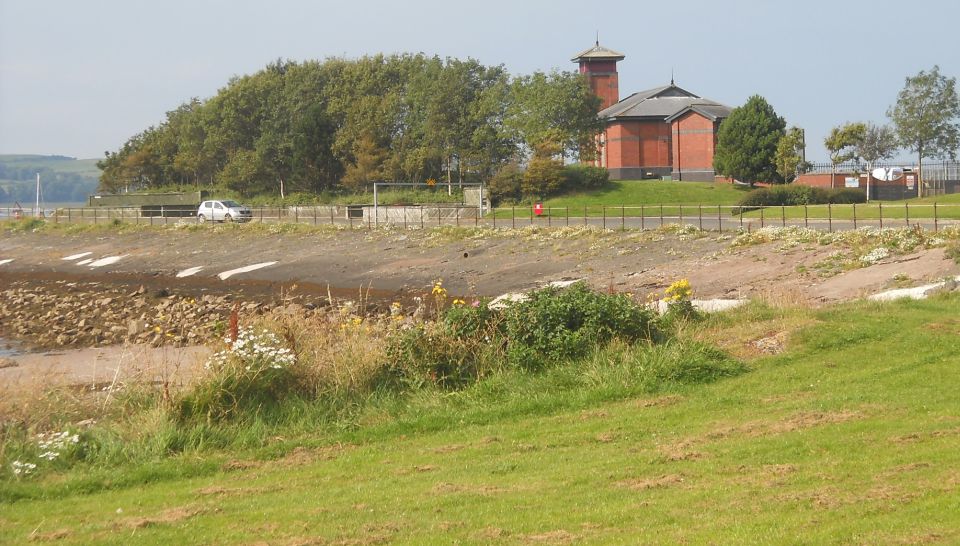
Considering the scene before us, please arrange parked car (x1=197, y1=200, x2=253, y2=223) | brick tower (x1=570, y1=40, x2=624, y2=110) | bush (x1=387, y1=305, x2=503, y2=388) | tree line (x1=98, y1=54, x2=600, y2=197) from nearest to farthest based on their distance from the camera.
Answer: bush (x1=387, y1=305, x2=503, y2=388) → parked car (x1=197, y1=200, x2=253, y2=223) → tree line (x1=98, y1=54, x2=600, y2=197) → brick tower (x1=570, y1=40, x2=624, y2=110)

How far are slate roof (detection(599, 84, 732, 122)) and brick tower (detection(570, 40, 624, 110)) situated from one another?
8418 mm

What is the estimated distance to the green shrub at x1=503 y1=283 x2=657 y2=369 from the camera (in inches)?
587

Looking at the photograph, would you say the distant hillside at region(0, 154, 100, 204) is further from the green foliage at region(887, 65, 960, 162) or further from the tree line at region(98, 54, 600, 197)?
the green foliage at region(887, 65, 960, 162)

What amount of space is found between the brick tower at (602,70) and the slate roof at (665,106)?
8.42m

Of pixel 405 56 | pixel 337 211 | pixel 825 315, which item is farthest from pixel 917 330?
pixel 405 56

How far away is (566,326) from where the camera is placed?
15312 mm

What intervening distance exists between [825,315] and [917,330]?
1.61 m

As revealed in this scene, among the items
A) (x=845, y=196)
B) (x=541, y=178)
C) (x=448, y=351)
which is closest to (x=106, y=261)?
(x=541, y=178)

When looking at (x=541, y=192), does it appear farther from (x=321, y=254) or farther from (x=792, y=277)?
(x=792, y=277)

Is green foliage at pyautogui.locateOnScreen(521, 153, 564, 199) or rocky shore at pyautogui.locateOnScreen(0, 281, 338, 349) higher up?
green foliage at pyautogui.locateOnScreen(521, 153, 564, 199)

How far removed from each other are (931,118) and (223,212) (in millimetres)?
48379

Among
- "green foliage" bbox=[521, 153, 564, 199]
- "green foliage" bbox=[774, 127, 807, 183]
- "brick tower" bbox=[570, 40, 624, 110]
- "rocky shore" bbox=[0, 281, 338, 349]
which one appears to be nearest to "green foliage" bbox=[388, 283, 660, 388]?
"rocky shore" bbox=[0, 281, 338, 349]

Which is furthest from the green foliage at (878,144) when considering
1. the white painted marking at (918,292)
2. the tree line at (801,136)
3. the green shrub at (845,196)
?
the white painted marking at (918,292)

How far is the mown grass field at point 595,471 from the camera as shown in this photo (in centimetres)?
759
